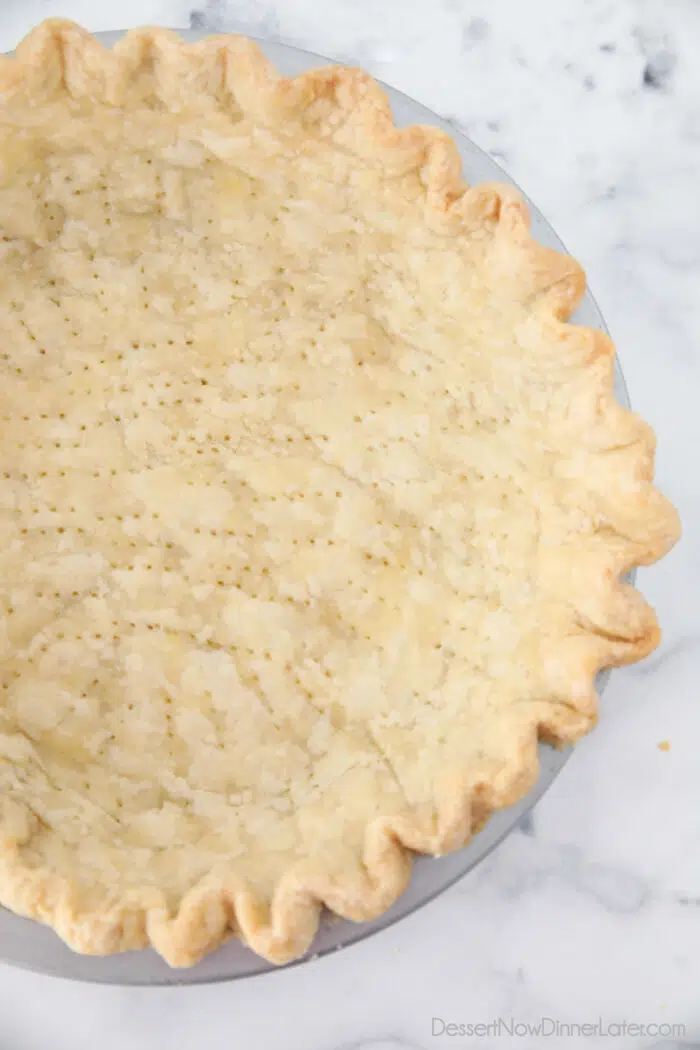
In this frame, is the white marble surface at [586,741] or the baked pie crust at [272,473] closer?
the baked pie crust at [272,473]

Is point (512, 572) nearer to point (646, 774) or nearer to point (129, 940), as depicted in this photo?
point (646, 774)

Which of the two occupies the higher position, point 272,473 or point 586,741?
point 272,473

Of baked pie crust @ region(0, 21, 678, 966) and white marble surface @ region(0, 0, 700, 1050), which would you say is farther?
white marble surface @ region(0, 0, 700, 1050)

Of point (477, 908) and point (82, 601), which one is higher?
point (82, 601)

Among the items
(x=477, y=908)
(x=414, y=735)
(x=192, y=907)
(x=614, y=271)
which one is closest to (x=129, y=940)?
(x=192, y=907)
